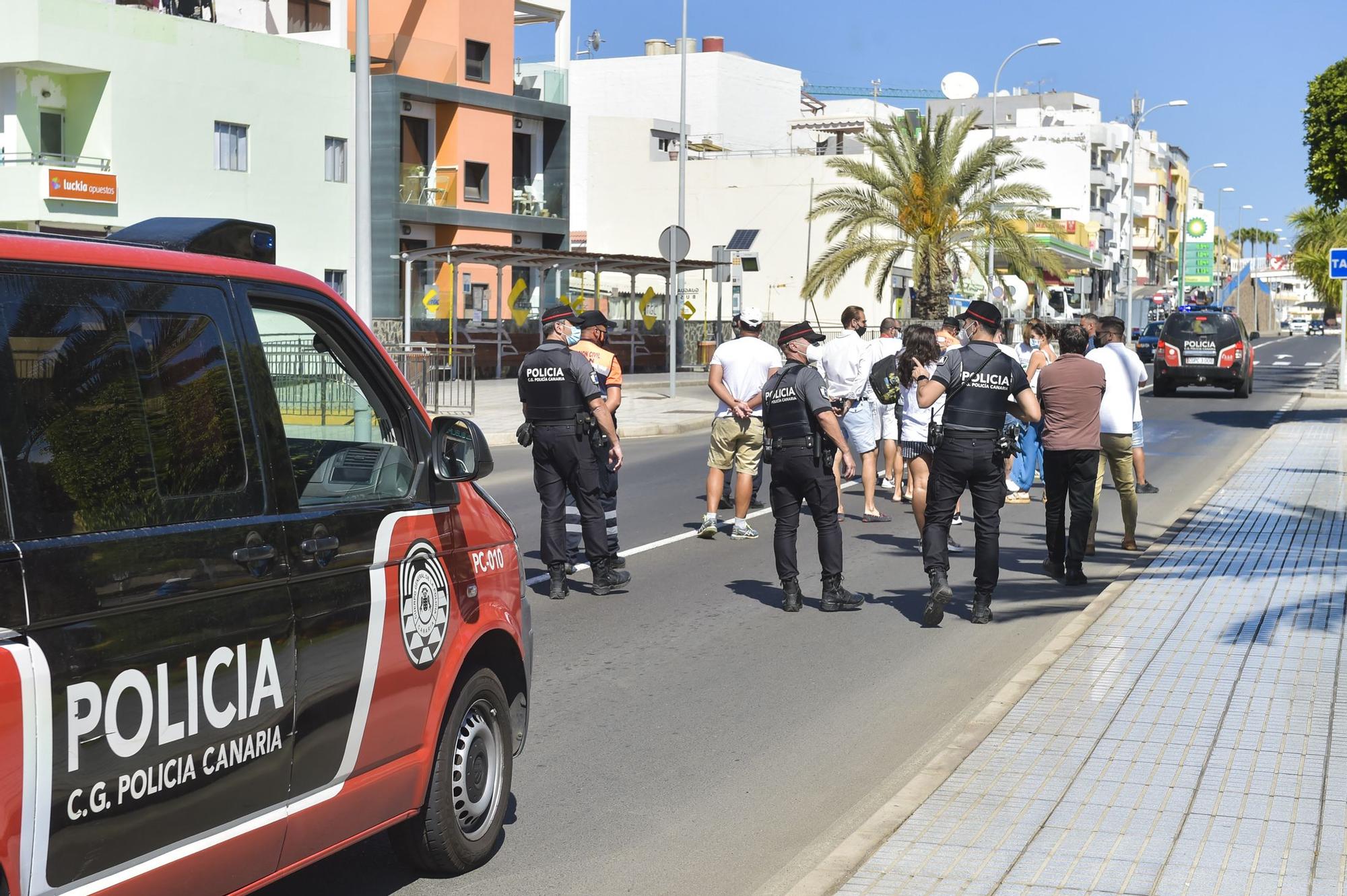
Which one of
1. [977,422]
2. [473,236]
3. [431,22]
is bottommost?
[977,422]

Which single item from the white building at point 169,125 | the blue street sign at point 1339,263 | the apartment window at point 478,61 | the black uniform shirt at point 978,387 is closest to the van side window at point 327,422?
the black uniform shirt at point 978,387

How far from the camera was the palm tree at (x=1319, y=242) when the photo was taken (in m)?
45.4

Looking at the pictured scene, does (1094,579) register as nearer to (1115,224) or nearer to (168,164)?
(168,164)

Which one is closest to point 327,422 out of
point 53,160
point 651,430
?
point 651,430

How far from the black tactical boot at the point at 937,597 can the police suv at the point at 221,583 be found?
15.3 feet

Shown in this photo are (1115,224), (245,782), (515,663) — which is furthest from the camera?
(1115,224)

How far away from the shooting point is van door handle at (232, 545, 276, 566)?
369 centimetres

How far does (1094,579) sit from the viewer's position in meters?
11.0

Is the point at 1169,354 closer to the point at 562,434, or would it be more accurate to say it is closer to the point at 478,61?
the point at 478,61

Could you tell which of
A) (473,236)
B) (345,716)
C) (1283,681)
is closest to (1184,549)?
(1283,681)

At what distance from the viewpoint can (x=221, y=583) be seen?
3609 mm

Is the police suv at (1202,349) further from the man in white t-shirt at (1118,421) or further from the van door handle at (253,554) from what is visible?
the van door handle at (253,554)

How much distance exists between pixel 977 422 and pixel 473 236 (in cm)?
3779

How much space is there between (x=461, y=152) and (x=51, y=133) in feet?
47.0
